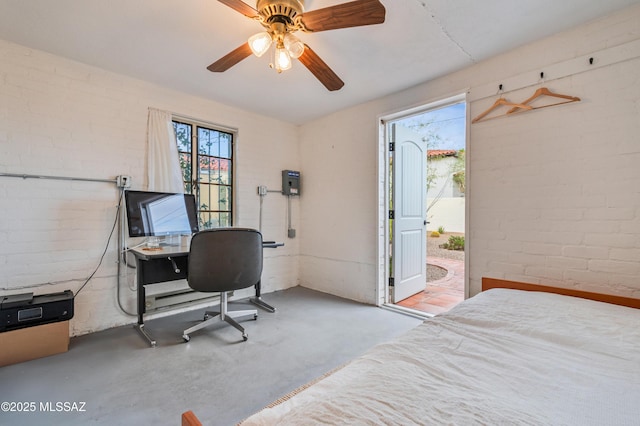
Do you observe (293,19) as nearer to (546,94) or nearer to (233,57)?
(233,57)

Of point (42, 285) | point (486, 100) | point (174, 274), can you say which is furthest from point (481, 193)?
point (42, 285)

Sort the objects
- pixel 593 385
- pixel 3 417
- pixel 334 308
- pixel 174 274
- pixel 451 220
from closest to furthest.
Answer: pixel 593 385, pixel 3 417, pixel 174 274, pixel 334 308, pixel 451 220

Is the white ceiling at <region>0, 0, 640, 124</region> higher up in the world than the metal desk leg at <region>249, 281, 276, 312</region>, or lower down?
higher up

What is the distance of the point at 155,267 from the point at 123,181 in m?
0.87

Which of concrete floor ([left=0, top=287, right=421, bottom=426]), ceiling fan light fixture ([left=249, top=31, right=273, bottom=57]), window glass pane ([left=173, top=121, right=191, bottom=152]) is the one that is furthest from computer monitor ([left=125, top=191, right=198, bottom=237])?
ceiling fan light fixture ([left=249, top=31, right=273, bottom=57])

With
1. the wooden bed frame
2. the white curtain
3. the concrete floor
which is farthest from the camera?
the white curtain

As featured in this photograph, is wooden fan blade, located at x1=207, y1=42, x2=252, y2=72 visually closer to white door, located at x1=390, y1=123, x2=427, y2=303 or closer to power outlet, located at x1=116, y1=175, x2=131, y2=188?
power outlet, located at x1=116, y1=175, x2=131, y2=188

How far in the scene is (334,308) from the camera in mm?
3170

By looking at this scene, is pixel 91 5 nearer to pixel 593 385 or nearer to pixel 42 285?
pixel 42 285

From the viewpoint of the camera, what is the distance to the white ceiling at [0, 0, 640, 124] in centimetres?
177

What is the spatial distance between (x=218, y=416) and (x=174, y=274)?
1593 millimetres

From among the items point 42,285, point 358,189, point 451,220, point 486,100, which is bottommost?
point 42,285

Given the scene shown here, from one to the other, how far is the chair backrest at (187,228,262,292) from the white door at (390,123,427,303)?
1794mm

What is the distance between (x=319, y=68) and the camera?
1.96 m
